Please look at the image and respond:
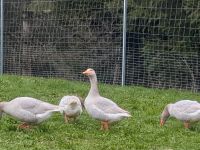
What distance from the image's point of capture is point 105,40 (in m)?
15.5

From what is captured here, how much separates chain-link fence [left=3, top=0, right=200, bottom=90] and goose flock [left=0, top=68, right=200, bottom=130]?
5.60 meters

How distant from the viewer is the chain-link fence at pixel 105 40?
48.0ft

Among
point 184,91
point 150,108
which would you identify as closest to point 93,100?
point 150,108

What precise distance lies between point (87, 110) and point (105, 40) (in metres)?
7.00

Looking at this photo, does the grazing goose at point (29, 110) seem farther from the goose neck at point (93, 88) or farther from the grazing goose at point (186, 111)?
the grazing goose at point (186, 111)

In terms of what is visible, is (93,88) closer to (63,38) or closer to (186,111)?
A: (186,111)

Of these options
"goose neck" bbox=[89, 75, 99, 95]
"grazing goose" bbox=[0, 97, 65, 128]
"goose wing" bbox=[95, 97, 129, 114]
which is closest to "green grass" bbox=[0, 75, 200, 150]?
"grazing goose" bbox=[0, 97, 65, 128]

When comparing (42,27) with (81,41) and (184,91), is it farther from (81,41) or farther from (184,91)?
(184,91)

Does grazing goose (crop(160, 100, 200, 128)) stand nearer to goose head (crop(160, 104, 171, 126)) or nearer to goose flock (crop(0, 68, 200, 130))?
goose flock (crop(0, 68, 200, 130))

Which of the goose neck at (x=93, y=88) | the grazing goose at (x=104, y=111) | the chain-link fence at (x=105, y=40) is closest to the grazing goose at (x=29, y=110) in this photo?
the grazing goose at (x=104, y=111)

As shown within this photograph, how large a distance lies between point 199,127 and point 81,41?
7165 millimetres

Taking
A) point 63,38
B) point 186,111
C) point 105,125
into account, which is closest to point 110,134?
point 105,125

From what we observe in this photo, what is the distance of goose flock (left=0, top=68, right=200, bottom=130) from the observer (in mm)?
8188

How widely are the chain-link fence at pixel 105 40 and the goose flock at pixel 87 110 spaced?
18.4 ft
